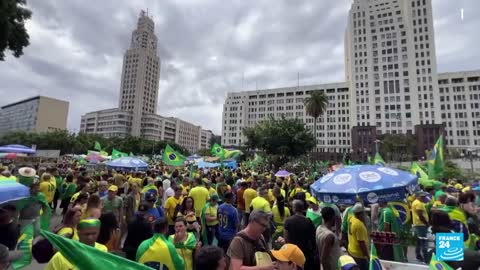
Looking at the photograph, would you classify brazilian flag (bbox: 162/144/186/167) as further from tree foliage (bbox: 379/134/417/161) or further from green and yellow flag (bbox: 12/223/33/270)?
tree foliage (bbox: 379/134/417/161)

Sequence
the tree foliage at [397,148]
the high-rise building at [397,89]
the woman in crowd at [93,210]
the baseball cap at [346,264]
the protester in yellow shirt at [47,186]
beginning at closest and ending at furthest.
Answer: the baseball cap at [346,264], the woman in crowd at [93,210], the protester in yellow shirt at [47,186], the tree foliage at [397,148], the high-rise building at [397,89]

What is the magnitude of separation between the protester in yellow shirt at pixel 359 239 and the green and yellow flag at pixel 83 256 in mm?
4262

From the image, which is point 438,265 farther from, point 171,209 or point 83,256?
point 171,209

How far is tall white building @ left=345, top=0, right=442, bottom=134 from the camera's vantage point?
86.5m

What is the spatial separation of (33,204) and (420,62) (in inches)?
4178

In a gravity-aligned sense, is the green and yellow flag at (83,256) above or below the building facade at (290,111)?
below

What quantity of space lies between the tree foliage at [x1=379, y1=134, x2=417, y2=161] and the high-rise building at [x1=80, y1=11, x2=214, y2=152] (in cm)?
9186

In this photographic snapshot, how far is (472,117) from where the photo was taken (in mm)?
86688

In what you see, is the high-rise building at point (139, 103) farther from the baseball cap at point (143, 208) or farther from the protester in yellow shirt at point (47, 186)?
the baseball cap at point (143, 208)

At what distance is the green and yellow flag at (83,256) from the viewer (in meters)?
1.61

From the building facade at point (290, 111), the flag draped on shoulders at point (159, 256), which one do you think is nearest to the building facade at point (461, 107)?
the building facade at point (290, 111)

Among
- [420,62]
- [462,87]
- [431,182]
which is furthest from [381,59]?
[431,182]

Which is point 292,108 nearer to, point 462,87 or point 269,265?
point 462,87

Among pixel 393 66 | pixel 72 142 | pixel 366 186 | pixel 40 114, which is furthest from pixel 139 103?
pixel 366 186
